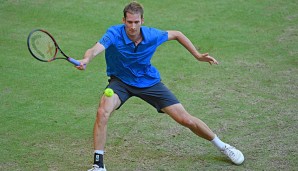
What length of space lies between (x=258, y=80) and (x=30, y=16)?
5753 millimetres

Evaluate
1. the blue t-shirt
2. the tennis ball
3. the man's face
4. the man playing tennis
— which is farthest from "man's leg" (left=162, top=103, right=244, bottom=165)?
the man's face

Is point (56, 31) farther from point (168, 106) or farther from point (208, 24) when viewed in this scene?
point (168, 106)

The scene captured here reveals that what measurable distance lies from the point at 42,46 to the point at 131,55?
1.13 m

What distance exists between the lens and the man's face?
7395mm

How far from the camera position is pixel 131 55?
7598 mm

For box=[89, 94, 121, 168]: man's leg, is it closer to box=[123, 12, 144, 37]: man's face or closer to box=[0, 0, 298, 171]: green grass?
box=[0, 0, 298, 171]: green grass

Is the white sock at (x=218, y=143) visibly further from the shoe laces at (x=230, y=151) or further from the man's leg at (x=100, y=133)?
the man's leg at (x=100, y=133)

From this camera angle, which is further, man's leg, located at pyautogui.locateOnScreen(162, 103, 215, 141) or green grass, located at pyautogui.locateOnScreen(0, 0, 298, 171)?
green grass, located at pyautogui.locateOnScreen(0, 0, 298, 171)

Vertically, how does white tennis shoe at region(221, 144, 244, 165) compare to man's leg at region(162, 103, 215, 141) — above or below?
below

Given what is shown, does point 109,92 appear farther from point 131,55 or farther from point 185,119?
point 185,119

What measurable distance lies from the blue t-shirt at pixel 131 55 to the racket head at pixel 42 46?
0.71m

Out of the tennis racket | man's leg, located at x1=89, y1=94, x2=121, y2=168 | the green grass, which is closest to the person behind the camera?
the tennis racket

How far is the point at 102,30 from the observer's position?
13211mm

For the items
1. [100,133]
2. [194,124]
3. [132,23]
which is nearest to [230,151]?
[194,124]
